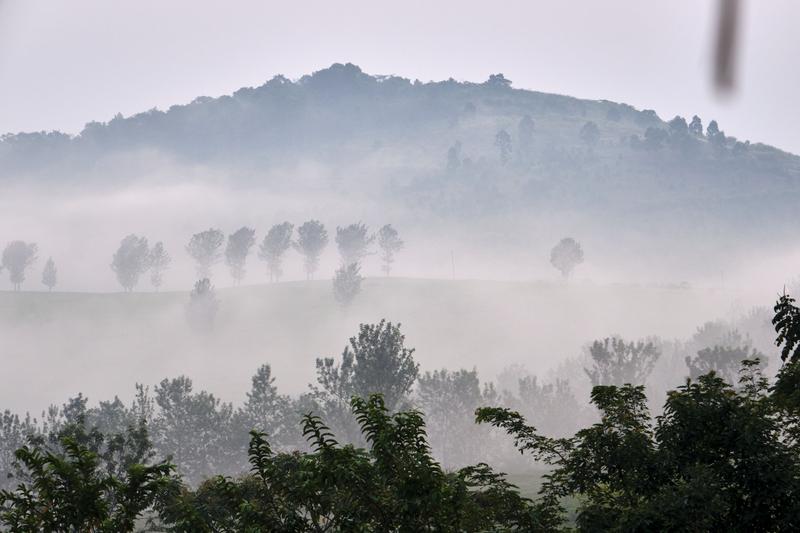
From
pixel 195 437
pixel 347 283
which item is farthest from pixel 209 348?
pixel 195 437

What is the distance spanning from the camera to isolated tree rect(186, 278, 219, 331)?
186 metres

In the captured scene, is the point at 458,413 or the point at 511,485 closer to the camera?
the point at 511,485

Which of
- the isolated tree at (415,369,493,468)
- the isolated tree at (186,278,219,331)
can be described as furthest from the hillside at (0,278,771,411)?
the isolated tree at (415,369,493,468)

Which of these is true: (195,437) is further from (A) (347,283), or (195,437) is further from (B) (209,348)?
(A) (347,283)

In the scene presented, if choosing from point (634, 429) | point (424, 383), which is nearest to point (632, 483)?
point (634, 429)

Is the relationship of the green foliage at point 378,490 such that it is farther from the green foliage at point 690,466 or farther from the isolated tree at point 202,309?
the isolated tree at point 202,309

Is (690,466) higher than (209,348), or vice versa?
(690,466)

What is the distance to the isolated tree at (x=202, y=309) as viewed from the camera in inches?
7340

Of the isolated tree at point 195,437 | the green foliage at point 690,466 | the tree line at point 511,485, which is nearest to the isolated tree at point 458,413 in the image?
the isolated tree at point 195,437

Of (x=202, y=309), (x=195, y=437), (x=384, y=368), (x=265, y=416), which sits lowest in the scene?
(x=195, y=437)

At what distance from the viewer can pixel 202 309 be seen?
186375mm

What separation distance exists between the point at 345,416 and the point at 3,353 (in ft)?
405

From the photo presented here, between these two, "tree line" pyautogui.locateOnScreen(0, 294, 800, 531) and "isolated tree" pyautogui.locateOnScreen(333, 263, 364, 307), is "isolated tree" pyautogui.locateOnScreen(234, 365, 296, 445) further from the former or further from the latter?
"isolated tree" pyautogui.locateOnScreen(333, 263, 364, 307)

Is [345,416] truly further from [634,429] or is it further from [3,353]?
[3,353]
